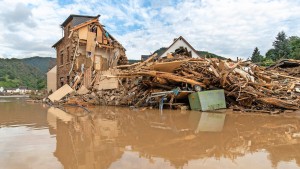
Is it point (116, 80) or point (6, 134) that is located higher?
point (116, 80)

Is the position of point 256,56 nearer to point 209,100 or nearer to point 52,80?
point 52,80

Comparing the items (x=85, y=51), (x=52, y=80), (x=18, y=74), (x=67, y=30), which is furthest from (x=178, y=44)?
(x=18, y=74)

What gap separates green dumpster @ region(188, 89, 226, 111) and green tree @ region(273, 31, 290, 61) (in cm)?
3782

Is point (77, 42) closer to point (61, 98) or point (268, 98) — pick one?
point (61, 98)

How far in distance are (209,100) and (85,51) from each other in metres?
15.1

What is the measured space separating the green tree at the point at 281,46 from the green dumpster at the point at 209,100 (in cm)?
3782

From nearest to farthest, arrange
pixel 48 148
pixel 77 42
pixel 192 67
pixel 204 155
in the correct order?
pixel 204 155 → pixel 48 148 → pixel 192 67 → pixel 77 42

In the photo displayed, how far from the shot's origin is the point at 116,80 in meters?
18.2

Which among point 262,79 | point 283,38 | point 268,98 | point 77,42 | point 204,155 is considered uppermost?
point 283,38

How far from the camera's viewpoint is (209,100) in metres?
11.5

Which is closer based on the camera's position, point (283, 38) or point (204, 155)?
point (204, 155)

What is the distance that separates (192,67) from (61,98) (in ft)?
35.1

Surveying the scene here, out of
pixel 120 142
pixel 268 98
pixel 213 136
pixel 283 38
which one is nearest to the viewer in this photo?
pixel 120 142

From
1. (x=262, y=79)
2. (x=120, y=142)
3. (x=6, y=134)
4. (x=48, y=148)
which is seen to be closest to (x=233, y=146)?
(x=120, y=142)
